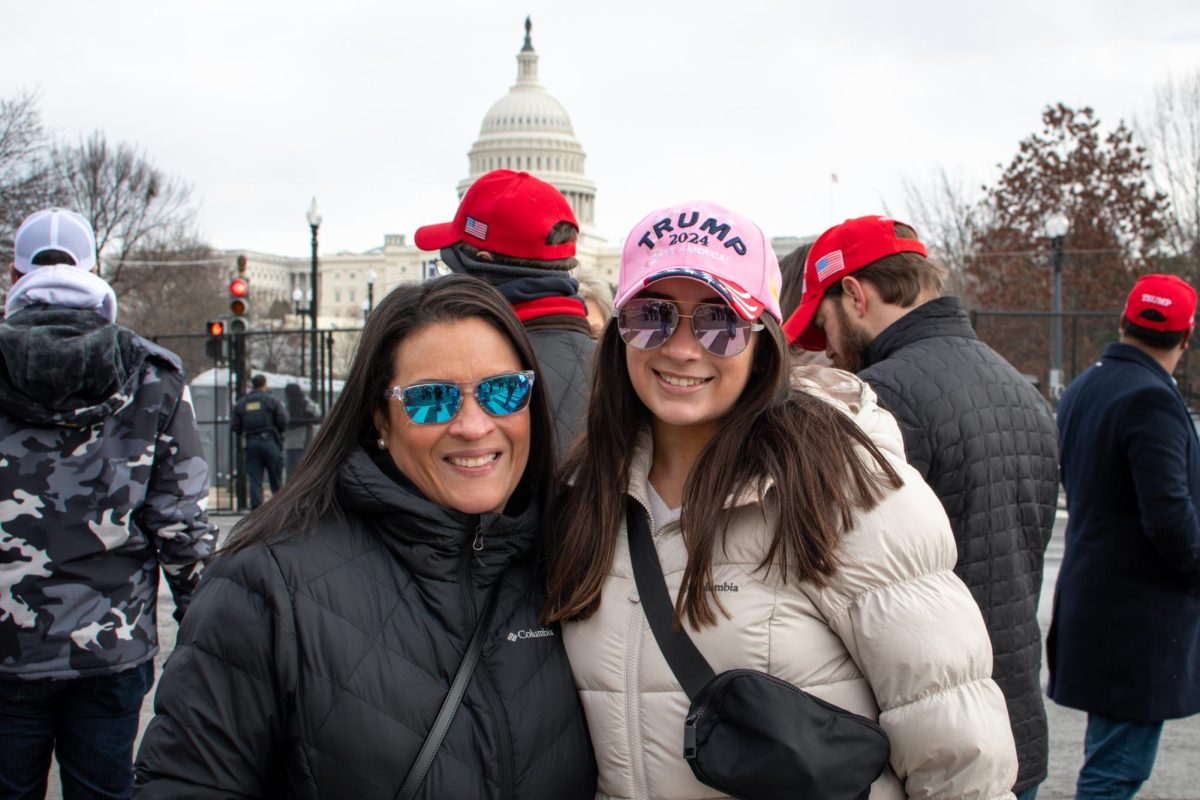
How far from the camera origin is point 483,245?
11.1ft

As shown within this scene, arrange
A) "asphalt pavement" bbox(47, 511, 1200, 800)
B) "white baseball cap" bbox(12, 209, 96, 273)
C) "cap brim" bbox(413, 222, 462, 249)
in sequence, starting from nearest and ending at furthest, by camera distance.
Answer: "cap brim" bbox(413, 222, 462, 249) < "white baseball cap" bbox(12, 209, 96, 273) < "asphalt pavement" bbox(47, 511, 1200, 800)

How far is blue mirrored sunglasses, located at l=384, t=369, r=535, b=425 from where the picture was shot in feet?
6.96

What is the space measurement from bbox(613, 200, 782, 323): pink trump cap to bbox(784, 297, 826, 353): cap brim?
4.06ft

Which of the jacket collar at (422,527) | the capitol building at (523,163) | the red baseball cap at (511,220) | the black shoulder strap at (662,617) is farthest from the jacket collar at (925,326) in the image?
the capitol building at (523,163)

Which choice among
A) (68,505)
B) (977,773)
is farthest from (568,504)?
(68,505)

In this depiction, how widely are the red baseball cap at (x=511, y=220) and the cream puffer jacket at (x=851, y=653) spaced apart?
1516mm

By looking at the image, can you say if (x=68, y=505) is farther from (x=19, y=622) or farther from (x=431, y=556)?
(x=431, y=556)

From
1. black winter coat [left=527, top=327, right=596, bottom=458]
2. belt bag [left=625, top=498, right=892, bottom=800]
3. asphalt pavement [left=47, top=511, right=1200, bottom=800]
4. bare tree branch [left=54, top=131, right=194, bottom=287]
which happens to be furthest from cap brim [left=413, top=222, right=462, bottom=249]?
bare tree branch [left=54, top=131, right=194, bottom=287]

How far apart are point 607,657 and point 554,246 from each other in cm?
168

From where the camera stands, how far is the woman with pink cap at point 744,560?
6.17 ft

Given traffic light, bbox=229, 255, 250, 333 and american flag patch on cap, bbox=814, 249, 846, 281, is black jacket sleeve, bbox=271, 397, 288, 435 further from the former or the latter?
american flag patch on cap, bbox=814, 249, 846, 281

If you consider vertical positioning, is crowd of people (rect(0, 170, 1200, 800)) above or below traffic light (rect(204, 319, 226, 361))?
below

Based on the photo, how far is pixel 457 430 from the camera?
2.11 meters

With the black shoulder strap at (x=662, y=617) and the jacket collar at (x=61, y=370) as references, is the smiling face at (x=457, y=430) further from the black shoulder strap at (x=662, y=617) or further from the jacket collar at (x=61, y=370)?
the jacket collar at (x=61, y=370)
